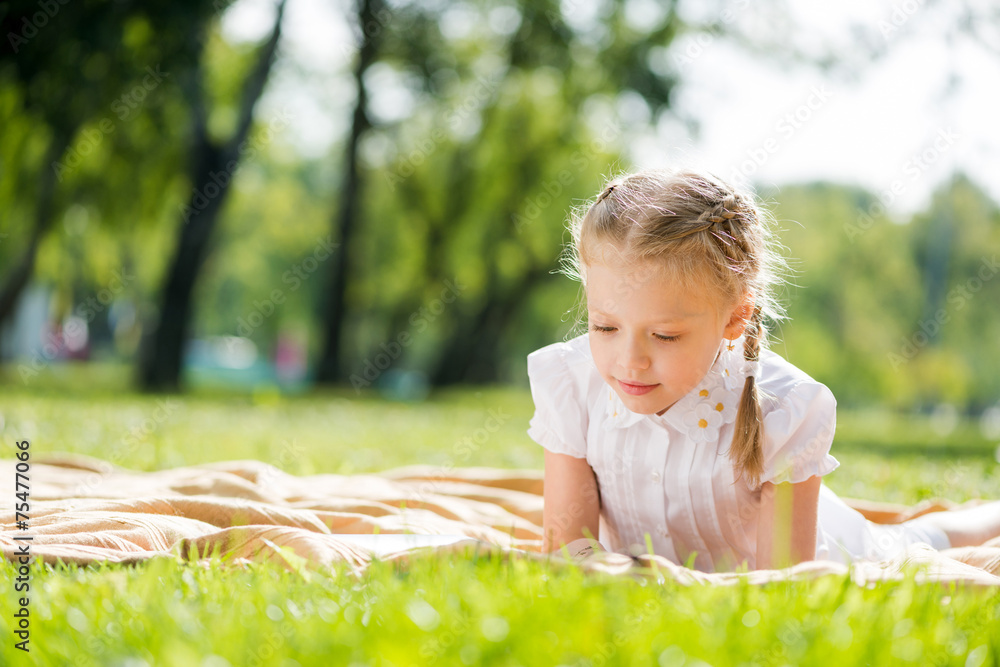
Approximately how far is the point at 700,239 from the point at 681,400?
50 cm

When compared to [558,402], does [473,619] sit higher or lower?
lower

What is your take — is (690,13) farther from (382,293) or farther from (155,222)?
(382,293)

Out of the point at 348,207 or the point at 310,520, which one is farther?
the point at 348,207

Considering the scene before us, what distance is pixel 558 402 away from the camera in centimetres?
273

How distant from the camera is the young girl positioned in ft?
7.63

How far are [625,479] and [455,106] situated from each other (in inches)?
713

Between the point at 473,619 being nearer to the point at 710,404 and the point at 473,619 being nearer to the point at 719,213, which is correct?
the point at 710,404

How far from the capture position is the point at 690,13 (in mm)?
17188

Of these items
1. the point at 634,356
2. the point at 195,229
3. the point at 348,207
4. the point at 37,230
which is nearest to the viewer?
the point at 634,356

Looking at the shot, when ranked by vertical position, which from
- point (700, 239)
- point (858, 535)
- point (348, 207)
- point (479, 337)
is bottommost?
point (479, 337)

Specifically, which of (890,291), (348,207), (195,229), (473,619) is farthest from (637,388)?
(890,291)

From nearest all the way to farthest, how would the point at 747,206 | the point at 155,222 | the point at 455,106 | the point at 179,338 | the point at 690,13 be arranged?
the point at 747,206
the point at 179,338
the point at 155,222
the point at 690,13
the point at 455,106

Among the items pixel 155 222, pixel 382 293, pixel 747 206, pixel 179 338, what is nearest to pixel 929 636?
pixel 747 206

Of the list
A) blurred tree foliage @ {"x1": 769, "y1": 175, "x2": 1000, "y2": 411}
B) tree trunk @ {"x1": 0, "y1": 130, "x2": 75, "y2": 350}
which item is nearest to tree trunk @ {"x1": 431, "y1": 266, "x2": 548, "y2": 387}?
blurred tree foliage @ {"x1": 769, "y1": 175, "x2": 1000, "y2": 411}
